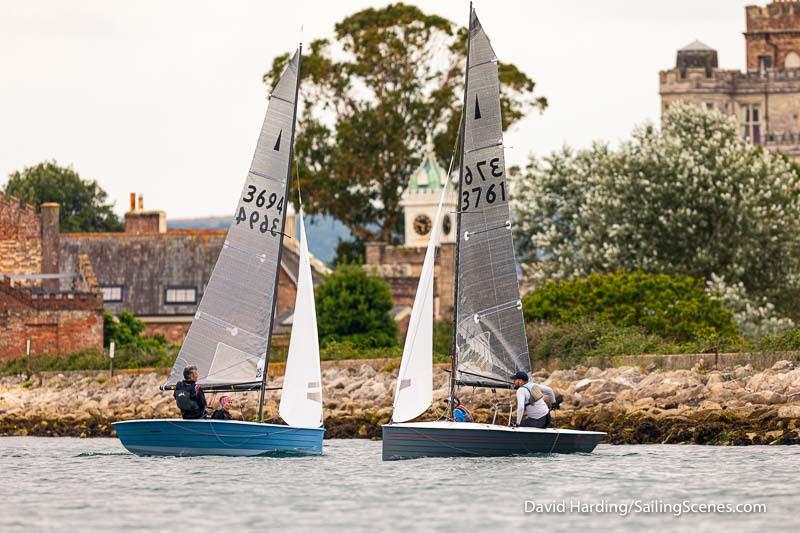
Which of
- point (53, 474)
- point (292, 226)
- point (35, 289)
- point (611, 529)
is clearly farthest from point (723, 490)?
point (292, 226)

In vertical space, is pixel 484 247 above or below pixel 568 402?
above


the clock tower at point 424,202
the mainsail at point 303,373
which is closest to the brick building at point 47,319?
the clock tower at point 424,202

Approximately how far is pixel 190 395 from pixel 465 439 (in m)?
5.77

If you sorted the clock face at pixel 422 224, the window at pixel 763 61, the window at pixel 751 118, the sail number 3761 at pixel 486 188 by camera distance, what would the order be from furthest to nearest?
1. the window at pixel 763 61
2. the window at pixel 751 118
3. the clock face at pixel 422 224
4. the sail number 3761 at pixel 486 188

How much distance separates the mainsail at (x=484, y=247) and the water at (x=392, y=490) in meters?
2.19

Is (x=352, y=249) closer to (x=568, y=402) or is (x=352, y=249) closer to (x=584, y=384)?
(x=584, y=384)

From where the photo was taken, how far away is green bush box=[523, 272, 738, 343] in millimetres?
63219

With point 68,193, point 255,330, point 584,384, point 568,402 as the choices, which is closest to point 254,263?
point 255,330

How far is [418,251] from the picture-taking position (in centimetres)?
9562

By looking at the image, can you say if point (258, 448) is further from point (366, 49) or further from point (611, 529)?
point (366, 49)

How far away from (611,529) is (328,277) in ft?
168

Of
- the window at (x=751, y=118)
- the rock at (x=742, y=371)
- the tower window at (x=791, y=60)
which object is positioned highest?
the tower window at (x=791, y=60)

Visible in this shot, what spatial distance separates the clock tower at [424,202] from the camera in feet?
307

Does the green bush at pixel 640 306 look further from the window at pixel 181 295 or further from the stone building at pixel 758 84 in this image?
the stone building at pixel 758 84
